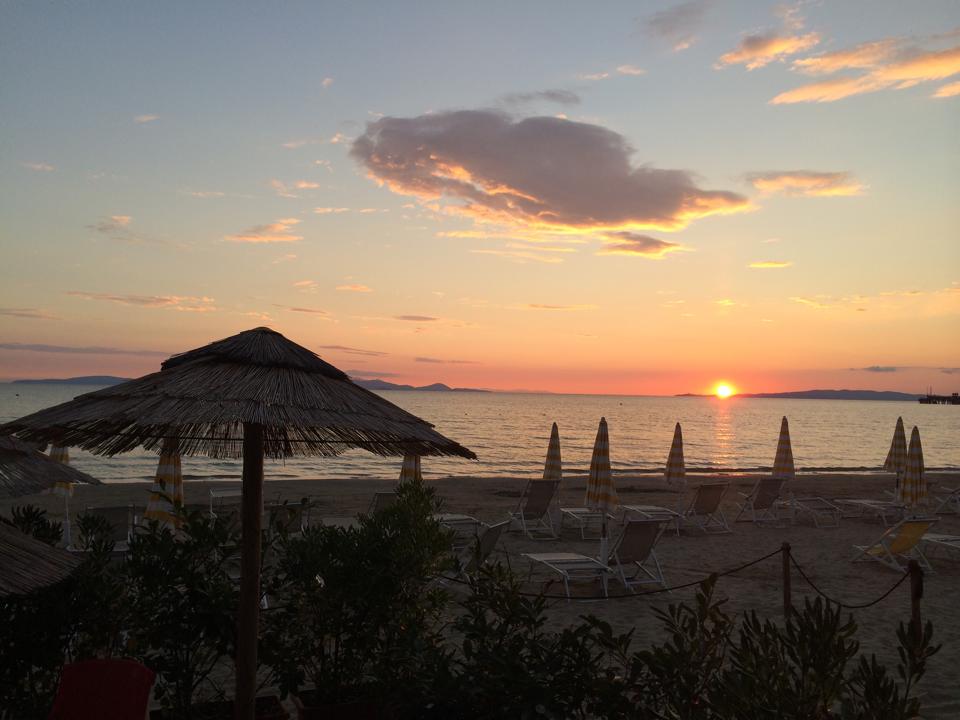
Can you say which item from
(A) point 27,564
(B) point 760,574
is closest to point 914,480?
(B) point 760,574

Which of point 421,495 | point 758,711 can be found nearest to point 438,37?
point 421,495

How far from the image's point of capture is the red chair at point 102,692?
2893mm

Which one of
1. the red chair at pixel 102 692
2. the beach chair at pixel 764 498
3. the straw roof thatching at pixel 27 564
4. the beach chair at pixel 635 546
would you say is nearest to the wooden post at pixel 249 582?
the red chair at pixel 102 692

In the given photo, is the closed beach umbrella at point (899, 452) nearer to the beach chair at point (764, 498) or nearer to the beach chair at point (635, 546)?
the beach chair at point (764, 498)

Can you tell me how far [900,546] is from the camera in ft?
28.5

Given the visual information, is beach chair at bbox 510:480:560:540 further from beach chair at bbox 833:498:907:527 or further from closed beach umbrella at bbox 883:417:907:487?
closed beach umbrella at bbox 883:417:907:487

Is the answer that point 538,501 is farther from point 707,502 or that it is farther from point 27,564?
point 27,564

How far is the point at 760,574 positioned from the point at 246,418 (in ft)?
25.9

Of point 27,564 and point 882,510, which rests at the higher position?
point 27,564

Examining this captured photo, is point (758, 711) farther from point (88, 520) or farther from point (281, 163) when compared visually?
point (281, 163)

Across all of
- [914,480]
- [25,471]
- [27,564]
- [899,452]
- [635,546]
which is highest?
[25,471]

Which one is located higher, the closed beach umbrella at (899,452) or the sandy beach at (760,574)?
the closed beach umbrella at (899,452)

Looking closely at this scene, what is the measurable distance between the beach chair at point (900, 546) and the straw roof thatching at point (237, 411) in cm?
766

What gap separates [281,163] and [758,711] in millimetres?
11782
